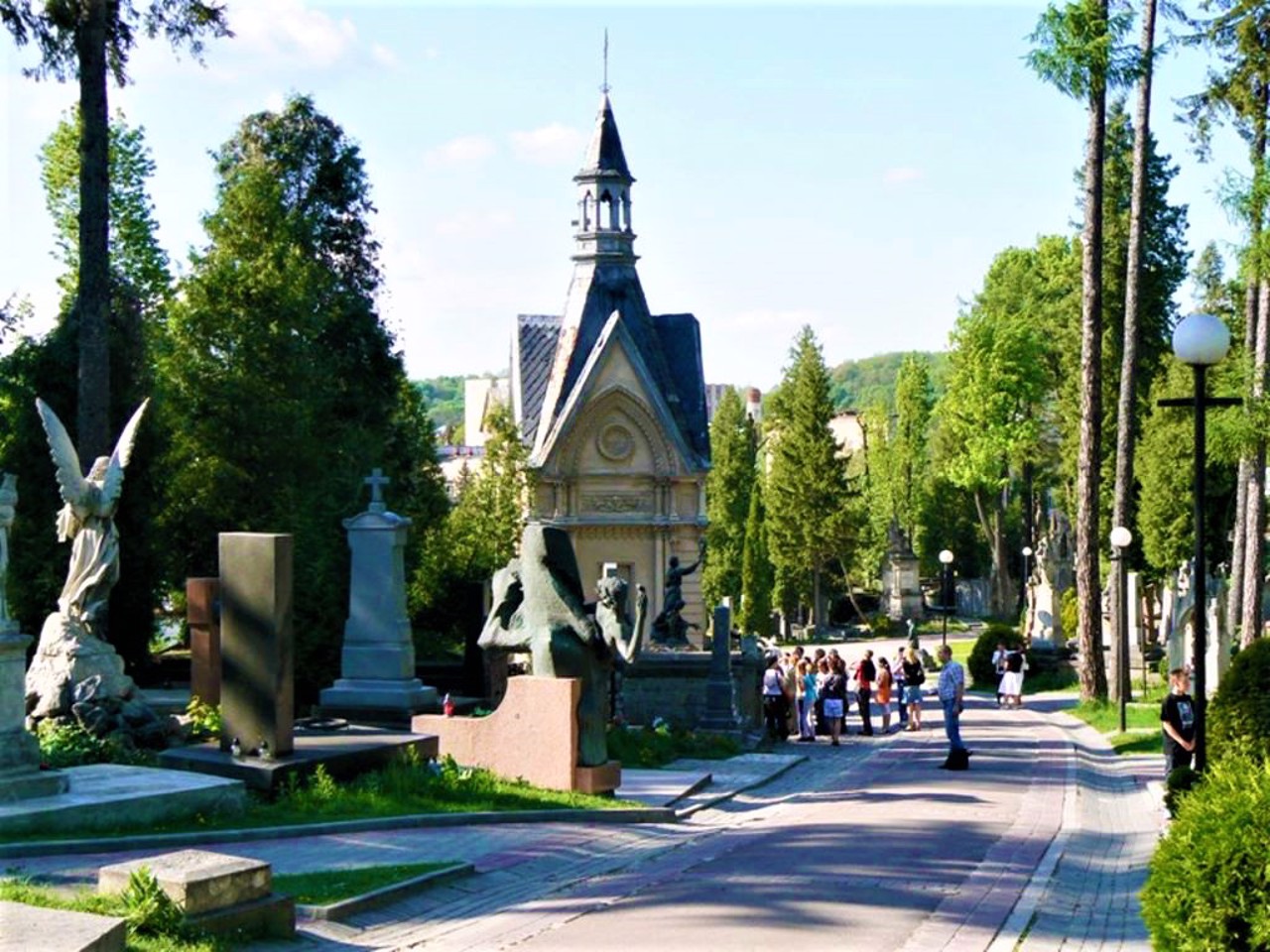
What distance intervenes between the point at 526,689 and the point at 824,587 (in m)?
58.7

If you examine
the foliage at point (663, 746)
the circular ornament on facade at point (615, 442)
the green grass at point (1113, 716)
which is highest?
the circular ornament on facade at point (615, 442)

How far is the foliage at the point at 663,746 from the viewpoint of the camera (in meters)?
20.6

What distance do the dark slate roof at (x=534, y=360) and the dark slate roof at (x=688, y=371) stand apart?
3.03 m

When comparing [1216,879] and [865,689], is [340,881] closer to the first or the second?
[1216,879]

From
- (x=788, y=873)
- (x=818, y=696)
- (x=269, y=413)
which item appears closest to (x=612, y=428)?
(x=269, y=413)

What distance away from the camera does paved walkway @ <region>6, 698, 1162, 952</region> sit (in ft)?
32.9

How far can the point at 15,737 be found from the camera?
12.4 meters

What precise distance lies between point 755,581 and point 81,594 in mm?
53008

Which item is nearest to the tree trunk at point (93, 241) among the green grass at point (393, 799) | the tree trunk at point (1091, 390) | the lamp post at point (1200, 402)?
the green grass at point (393, 799)

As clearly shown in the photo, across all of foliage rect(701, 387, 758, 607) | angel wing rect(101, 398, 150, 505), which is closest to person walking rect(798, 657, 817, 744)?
angel wing rect(101, 398, 150, 505)

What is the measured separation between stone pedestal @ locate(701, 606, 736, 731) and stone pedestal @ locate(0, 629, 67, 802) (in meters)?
15.0

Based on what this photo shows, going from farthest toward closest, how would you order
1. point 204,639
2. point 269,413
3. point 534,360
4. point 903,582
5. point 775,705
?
point 903,582 < point 534,360 < point 269,413 < point 775,705 < point 204,639

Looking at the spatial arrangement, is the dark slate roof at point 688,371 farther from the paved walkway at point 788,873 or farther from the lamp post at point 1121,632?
the paved walkway at point 788,873

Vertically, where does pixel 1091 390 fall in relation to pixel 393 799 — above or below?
above
